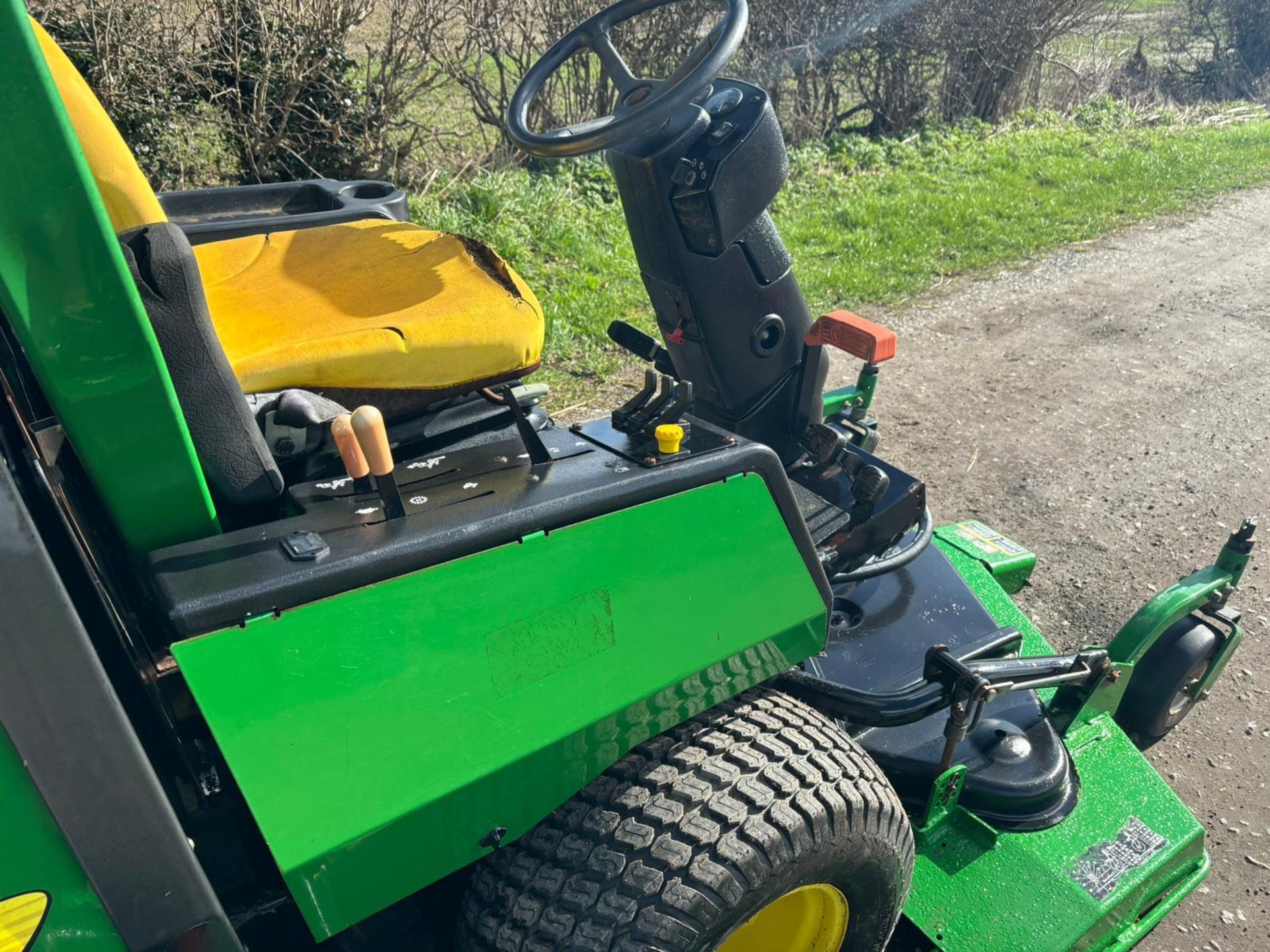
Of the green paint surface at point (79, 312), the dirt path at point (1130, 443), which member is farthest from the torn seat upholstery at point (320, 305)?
the dirt path at point (1130, 443)

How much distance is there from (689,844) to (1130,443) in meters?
3.28

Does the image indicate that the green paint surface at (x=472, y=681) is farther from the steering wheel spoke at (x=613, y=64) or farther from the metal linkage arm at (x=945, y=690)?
the steering wheel spoke at (x=613, y=64)

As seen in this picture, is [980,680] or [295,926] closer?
[295,926]

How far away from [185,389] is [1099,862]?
1847 millimetres

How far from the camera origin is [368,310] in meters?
1.82

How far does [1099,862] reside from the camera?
6.36ft

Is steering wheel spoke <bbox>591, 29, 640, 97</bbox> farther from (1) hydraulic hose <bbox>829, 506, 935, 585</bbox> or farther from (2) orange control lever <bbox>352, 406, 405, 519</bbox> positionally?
(2) orange control lever <bbox>352, 406, 405, 519</bbox>

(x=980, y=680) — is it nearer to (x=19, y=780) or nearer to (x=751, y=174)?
(x=751, y=174)

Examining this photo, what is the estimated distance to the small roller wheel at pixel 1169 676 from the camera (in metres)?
2.34

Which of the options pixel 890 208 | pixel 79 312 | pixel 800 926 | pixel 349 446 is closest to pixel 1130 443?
pixel 890 208

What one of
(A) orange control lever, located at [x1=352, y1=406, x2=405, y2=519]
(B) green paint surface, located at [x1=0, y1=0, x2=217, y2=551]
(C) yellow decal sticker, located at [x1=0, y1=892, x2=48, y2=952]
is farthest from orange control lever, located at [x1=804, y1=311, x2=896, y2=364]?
(C) yellow decal sticker, located at [x1=0, y1=892, x2=48, y2=952]

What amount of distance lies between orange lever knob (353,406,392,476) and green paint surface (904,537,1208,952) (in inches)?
52.4

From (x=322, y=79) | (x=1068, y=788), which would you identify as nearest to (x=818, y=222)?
(x=322, y=79)

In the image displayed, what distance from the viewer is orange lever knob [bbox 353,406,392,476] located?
3.61 ft
